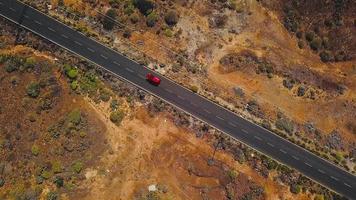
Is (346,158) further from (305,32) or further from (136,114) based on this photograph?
(136,114)

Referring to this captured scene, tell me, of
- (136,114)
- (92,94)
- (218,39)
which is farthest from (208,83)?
(92,94)

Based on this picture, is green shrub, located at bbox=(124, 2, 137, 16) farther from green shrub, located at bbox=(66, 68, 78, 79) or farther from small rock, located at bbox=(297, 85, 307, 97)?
small rock, located at bbox=(297, 85, 307, 97)

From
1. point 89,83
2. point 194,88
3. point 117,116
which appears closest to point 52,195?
point 117,116

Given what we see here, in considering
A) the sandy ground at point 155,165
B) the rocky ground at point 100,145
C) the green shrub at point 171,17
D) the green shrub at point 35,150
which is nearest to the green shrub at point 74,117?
the rocky ground at point 100,145

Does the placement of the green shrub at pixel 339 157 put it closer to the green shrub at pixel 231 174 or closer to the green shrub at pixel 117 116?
the green shrub at pixel 231 174

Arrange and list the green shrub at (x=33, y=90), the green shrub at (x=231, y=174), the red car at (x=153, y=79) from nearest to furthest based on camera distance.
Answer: the green shrub at (x=33, y=90)
the green shrub at (x=231, y=174)
the red car at (x=153, y=79)

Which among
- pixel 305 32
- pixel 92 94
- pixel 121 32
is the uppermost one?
pixel 305 32

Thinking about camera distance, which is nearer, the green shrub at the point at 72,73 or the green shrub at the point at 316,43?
the green shrub at the point at 72,73
